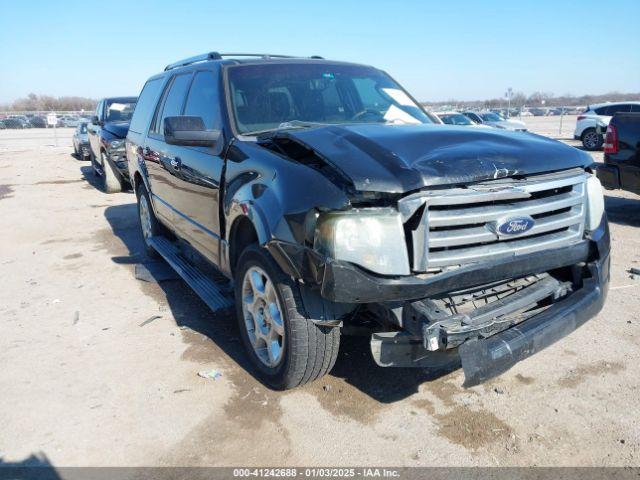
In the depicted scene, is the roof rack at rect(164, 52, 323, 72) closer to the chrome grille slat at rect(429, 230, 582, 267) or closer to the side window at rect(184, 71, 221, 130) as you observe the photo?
the side window at rect(184, 71, 221, 130)

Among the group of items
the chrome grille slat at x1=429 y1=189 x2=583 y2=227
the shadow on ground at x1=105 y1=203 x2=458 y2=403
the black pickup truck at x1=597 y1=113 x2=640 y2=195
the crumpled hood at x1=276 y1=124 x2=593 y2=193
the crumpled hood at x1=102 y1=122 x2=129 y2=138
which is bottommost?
the shadow on ground at x1=105 y1=203 x2=458 y2=403

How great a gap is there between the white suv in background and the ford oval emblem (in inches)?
691

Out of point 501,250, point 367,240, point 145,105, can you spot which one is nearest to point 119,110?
point 145,105

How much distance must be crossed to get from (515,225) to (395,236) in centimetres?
71

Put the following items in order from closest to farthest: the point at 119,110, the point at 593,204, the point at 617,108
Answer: the point at 593,204 < the point at 119,110 < the point at 617,108

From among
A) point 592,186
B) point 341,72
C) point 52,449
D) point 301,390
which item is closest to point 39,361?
point 52,449

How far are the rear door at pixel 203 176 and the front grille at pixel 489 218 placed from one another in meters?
1.65

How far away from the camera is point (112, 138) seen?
35.7ft

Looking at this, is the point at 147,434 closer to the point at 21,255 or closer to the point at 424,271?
the point at 424,271

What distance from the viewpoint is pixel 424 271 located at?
2.57m

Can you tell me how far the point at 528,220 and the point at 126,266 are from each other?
15.7 feet

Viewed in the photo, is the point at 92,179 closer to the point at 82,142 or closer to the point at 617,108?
the point at 82,142

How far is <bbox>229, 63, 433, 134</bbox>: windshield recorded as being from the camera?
3.84 metres

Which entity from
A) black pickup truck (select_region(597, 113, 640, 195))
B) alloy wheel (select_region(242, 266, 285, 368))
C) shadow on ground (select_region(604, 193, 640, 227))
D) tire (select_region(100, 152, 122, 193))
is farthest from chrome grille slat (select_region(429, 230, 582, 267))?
tire (select_region(100, 152, 122, 193))
